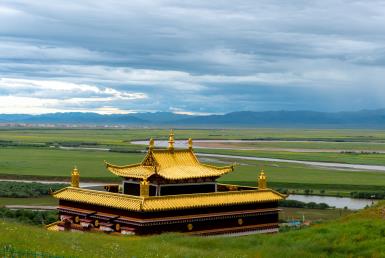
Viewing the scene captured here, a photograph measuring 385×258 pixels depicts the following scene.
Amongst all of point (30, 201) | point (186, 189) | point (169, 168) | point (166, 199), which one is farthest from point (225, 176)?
point (166, 199)

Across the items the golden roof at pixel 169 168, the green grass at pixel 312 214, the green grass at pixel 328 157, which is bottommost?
the green grass at pixel 312 214

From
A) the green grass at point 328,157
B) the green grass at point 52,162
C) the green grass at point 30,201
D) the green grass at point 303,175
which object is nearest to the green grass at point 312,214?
the green grass at point 303,175

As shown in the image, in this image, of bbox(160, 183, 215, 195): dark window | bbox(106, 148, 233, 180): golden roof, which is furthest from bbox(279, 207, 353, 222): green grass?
bbox(106, 148, 233, 180): golden roof

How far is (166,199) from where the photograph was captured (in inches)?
1364

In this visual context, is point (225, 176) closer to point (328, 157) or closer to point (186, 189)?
point (328, 157)

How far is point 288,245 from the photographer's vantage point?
2722 cm

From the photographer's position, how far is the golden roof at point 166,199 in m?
34.0

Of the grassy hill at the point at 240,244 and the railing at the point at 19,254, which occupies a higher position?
the railing at the point at 19,254

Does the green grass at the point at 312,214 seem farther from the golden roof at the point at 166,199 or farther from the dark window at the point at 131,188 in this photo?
the dark window at the point at 131,188

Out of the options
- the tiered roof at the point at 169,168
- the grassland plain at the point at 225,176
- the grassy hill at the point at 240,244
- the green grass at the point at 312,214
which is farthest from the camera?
the grassland plain at the point at 225,176

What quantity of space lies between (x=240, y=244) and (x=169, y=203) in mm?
7049

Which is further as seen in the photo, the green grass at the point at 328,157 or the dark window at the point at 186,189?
the green grass at the point at 328,157

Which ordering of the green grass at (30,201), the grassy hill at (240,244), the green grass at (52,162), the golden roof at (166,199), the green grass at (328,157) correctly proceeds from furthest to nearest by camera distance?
the green grass at (328,157)
the green grass at (52,162)
the green grass at (30,201)
the golden roof at (166,199)
the grassy hill at (240,244)

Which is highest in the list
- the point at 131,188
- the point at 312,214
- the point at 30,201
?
the point at 131,188
